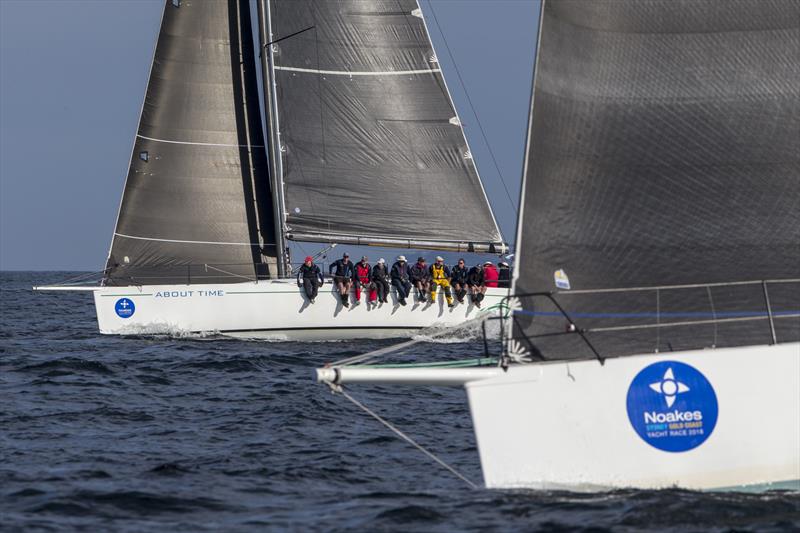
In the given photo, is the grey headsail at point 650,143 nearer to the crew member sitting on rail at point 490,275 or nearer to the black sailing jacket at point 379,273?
the black sailing jacket at point 379,273

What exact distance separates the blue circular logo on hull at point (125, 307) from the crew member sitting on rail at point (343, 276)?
440 centimetres

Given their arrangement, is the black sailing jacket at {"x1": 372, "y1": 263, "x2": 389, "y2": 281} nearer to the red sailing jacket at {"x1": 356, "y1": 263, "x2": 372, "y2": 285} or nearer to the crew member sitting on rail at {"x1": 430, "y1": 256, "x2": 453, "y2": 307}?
the red sailing jacket at {"x1": 356, "y1": 263, "x2": 372, "y2": 285}

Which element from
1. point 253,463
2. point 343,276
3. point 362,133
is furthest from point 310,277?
point 253,463

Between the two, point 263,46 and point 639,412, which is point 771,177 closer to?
point 639,412

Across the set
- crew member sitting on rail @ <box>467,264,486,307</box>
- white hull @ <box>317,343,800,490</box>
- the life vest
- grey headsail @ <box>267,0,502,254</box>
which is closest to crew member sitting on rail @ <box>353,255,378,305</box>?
grey headsail @ <box>267,0,502,254</box>

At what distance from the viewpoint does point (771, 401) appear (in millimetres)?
10008

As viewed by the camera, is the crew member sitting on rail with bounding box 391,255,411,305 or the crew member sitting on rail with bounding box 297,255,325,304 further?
the crew member sitting on rail with bounding box 391,255,411,305

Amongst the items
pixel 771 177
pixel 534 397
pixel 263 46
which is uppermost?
pixel 263 46

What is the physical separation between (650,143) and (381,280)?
16482mm

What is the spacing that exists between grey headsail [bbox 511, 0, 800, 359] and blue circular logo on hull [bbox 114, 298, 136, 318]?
17540 millimetres

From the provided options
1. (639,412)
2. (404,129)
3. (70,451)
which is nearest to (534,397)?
(639,412)

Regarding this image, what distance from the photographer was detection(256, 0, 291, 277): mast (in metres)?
26.3

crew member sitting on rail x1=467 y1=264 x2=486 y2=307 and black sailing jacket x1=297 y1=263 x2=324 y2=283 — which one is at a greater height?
black sailing jacket x1=297 y1=263 x2=324 y2=283

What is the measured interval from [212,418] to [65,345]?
11250 mm
